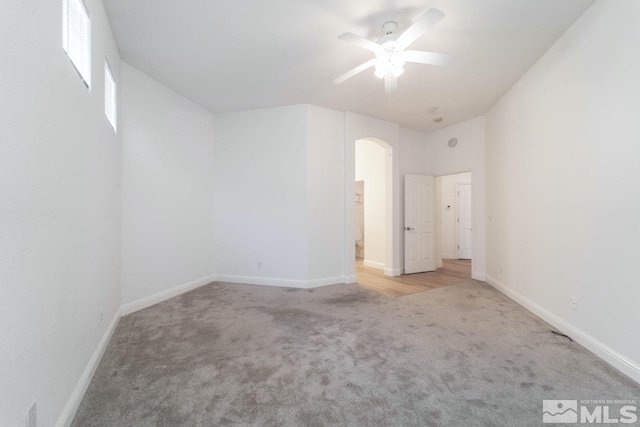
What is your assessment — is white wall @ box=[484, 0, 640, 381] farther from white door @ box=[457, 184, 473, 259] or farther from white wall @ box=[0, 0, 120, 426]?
white door @ box=[457, 184, 473, 259]

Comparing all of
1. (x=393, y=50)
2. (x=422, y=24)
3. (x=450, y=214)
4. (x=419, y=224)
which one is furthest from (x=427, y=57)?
(x=450, y=214)

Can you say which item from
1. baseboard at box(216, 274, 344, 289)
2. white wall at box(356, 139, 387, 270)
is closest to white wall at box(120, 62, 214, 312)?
baseboard at box(216, 274, 344, 289)

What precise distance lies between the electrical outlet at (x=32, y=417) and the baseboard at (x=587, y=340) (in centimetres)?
349

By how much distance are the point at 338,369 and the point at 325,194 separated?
2.93 metres

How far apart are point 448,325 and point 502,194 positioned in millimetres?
2311

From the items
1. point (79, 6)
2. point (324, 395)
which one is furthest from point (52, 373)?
point (79, 6)

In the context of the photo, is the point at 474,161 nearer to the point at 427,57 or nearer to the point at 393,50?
the point at 427,57

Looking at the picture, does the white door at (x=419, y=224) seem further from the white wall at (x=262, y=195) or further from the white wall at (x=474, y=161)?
the white wall at (x=262, y=195)

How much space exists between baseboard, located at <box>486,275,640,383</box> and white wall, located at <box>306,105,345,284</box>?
256 centimetres

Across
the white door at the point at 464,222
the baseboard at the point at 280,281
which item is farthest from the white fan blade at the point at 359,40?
the white door at the point at 464,222

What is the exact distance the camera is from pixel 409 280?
4.96 m

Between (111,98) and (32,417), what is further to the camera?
(111,98)

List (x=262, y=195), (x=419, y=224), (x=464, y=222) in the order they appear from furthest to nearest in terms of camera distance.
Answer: (x=464, y=222)
(x=419, y=224)
(x=262, y=195)

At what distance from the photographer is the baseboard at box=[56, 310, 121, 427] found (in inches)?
59.7
